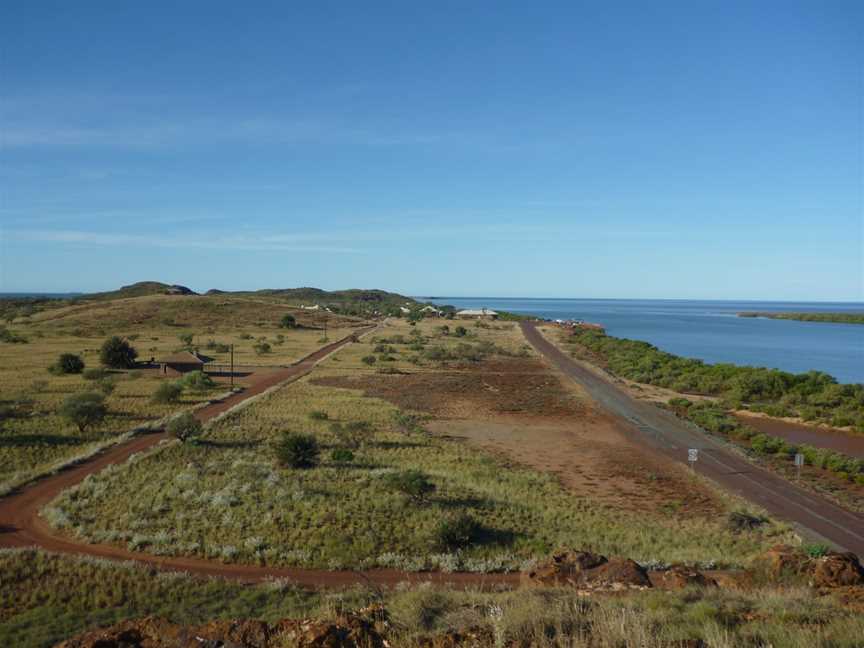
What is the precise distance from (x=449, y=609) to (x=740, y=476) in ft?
64.9

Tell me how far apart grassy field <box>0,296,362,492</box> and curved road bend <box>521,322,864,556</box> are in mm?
24189

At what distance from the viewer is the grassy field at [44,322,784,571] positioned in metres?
14.2

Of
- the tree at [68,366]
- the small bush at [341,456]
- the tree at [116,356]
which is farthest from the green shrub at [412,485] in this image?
the tree at [116,356]

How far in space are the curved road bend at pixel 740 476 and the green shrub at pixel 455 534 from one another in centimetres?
983

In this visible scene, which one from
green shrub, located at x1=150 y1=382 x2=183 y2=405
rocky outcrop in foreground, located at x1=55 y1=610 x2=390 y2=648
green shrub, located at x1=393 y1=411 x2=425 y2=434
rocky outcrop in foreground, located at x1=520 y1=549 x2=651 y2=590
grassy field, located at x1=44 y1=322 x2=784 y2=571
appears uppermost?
rocky outcrop in foreground, located at x1=55 y1=610 x2=390 y2=648

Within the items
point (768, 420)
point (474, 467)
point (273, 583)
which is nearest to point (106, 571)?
point (273, 583)

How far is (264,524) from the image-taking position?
50.9ft

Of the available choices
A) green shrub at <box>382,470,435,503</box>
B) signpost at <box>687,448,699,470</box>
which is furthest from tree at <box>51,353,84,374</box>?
signpost at <box>687,448,699,470</box>

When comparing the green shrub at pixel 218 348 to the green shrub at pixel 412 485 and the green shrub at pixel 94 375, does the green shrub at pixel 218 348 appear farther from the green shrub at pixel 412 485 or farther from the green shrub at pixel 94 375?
the green shrub at pixel 412 485

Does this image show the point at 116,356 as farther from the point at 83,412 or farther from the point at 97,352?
the point at 83,412

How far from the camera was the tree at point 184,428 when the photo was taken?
24609 millimetres

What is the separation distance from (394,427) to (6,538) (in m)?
18.2

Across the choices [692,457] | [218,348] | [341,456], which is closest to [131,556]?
[341,456]

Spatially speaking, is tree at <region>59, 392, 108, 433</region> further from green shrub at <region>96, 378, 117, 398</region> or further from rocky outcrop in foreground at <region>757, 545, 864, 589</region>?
rocky outcrop in foreground at <region>757, 545, 864, 589</region>
